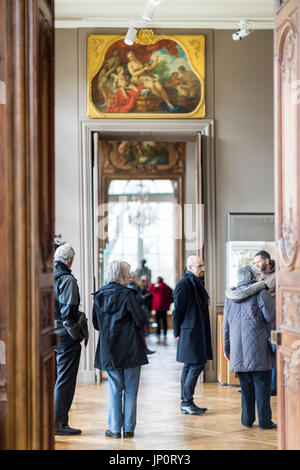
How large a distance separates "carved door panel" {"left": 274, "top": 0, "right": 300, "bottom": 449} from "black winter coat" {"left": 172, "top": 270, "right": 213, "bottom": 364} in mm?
2849

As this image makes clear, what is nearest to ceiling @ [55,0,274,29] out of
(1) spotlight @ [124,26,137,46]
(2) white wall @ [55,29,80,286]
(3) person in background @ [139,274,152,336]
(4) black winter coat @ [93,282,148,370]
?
(2) white wall @ [55,29,80,286]

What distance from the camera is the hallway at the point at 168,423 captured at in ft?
20.0

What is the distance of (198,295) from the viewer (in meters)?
7.55

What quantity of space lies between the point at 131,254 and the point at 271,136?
10.4m

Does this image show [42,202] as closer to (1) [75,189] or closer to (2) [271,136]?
(1) [75,189]

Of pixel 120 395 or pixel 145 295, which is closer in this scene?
pixel 120 395

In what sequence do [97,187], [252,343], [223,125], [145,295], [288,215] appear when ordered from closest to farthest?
[288,215], [252,343], [97,187], [223,125], [145,295]

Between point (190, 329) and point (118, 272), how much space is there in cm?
158

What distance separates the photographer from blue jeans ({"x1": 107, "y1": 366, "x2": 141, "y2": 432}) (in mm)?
6242

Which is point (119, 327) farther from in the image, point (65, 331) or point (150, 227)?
point (150, 227)

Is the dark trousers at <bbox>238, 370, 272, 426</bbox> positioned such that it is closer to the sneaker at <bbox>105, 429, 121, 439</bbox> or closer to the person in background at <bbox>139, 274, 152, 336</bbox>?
the sneaker at <bbox>105, 429, 121, 439</bbox>

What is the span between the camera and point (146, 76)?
10031 millimetres

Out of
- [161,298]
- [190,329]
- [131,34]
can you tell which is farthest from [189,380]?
[161,298]

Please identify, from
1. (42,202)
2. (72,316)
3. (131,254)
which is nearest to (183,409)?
(72,316)
